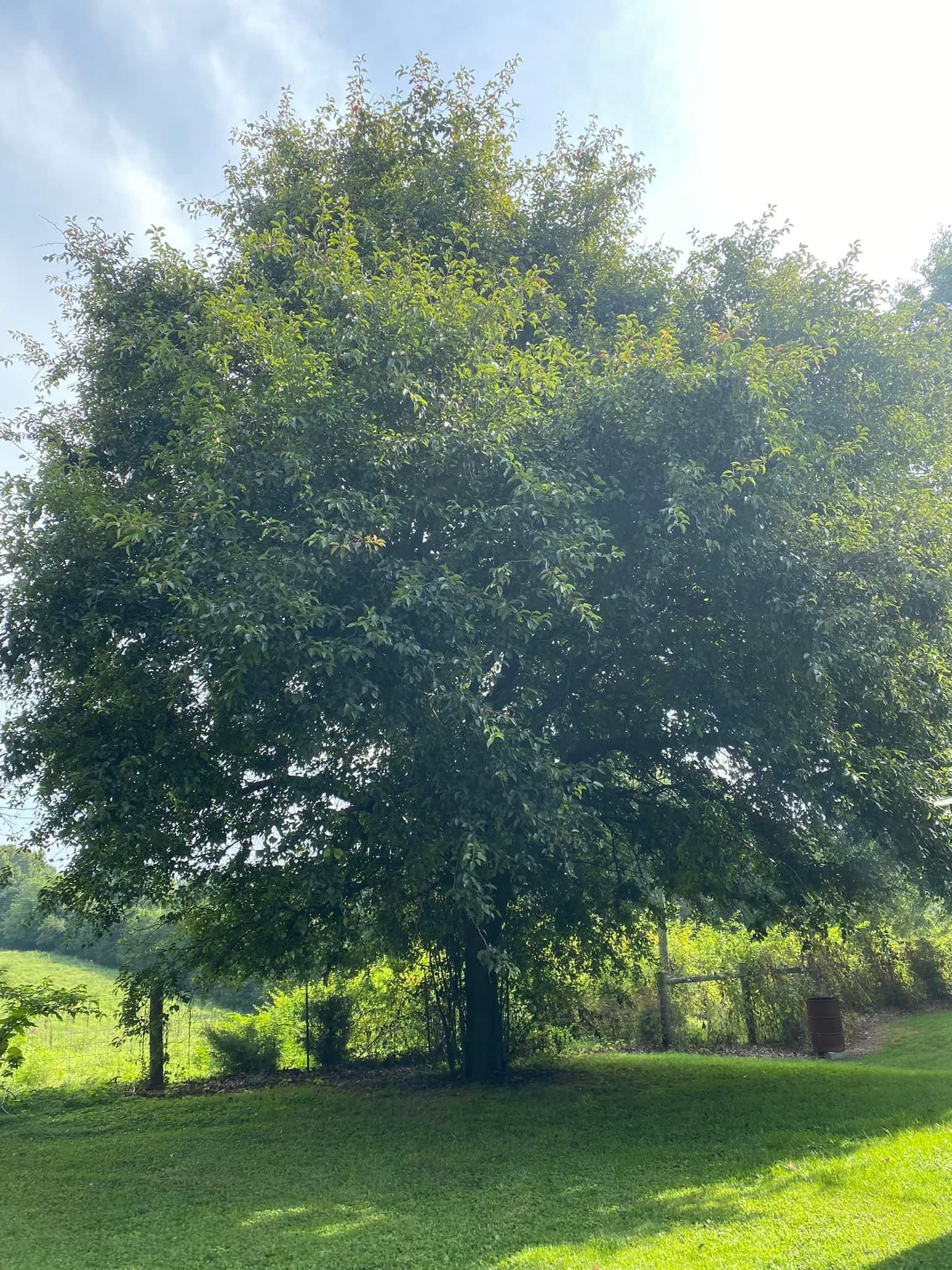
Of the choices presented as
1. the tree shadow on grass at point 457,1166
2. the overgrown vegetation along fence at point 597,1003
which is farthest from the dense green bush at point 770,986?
Answer: the tree shadow on grass at point 457,1166

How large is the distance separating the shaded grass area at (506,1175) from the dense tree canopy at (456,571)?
5.81 feet

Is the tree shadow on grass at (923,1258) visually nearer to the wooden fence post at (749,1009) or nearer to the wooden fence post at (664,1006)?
the wooden fence post at (664,1006)

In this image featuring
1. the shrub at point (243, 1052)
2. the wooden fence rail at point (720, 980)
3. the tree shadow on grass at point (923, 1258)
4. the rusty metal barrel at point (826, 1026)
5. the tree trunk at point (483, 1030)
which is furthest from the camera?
the wooden fence rail at point (720, 980)

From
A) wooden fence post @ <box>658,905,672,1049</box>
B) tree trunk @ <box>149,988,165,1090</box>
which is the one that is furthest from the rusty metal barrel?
tree trunk @ <box>149,988,165,1090</box>

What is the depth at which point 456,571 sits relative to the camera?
674 cm

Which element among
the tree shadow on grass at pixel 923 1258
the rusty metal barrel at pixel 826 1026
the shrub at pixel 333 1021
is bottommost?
the rusty metal barrel at pixel 826 1026

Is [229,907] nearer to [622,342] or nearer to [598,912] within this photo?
[598,912]

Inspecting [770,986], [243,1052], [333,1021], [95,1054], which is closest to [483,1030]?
[333,1021]

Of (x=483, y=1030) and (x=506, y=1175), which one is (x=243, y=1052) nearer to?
(x=483, y=1030)

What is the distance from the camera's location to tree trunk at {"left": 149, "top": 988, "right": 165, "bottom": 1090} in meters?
10.8

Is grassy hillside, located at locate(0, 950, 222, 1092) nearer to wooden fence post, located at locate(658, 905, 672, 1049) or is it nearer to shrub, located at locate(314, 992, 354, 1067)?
shrub, located at locate(314, 992, 354, 1067)

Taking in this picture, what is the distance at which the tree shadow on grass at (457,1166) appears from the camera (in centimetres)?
496

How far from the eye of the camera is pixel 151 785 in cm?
678

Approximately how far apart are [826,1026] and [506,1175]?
7853 mm
